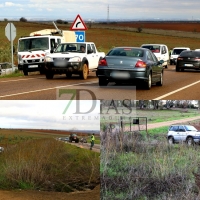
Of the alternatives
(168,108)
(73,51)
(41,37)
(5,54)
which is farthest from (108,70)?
(5,54)

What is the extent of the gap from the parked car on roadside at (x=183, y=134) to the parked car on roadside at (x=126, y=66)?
1064cm

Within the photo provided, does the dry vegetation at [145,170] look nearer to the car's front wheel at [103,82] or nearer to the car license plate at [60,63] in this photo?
the car's front wheel at [103,82]

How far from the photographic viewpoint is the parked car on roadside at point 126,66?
61.6 feet

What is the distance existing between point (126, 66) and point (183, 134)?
35.4 feet

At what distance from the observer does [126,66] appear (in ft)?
61.6

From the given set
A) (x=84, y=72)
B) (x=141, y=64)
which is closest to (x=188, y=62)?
(x=84, y=72)

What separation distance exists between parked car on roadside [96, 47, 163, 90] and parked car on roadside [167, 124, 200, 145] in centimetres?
1064

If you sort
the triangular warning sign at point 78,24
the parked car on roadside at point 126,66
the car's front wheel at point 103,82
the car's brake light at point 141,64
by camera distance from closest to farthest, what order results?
the parked car on roadside at point 126,66 < the car's brake light at point 141,64 < the car's front wheel at point 103,82 < the triangular warning sign at point 78,24

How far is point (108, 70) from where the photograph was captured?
19031 millimetres

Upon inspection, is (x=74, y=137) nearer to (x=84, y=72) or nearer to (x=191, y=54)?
(x=84, y=72)

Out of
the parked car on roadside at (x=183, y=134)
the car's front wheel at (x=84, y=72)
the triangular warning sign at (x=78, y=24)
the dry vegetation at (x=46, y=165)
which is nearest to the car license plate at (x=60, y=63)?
the car's front wheel at (x=84, y=72)

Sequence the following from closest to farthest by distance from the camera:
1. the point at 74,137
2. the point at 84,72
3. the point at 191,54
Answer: the point at 74,137 → the point at 84,72 → the point at 191,54

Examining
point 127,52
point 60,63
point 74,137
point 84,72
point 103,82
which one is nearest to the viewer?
point 74,137

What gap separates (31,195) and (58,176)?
442mm
